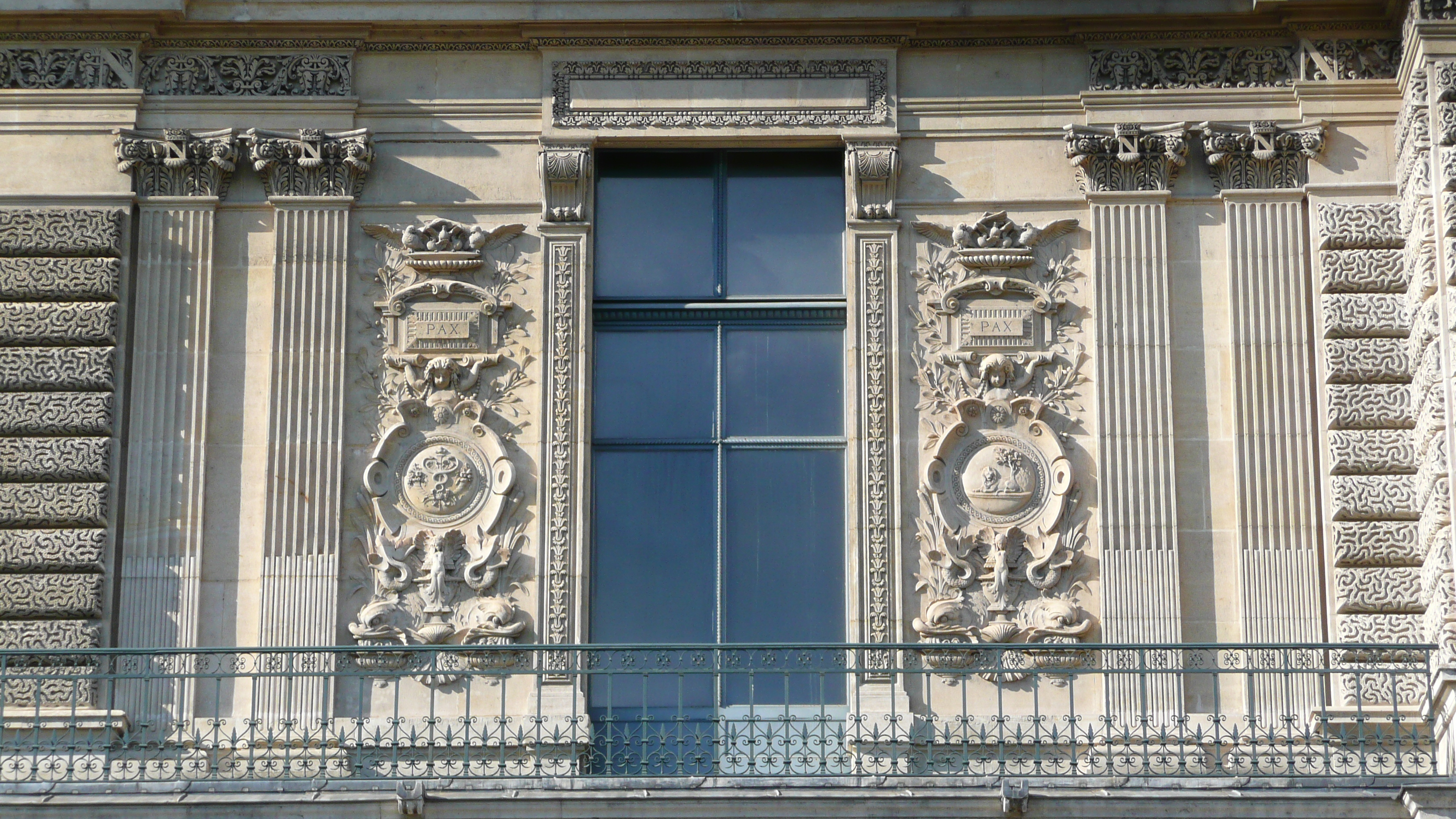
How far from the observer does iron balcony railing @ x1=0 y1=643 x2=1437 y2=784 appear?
47.9ft

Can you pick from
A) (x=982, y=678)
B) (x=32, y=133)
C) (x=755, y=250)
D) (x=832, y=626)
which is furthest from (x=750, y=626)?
(x=32, y=133)

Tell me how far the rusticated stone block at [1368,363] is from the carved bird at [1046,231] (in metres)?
1.99

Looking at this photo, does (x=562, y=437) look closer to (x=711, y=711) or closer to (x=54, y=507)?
(x=711, y=711)

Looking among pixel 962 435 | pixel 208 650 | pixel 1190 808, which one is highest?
pixel 962 435

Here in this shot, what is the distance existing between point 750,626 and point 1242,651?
10.9 feet

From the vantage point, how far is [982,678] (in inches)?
606

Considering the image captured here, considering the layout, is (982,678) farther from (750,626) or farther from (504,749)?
(504,749)

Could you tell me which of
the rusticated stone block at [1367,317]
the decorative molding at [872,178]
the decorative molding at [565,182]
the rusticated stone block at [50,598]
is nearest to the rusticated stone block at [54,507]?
the rusticated stone block at [50,598]

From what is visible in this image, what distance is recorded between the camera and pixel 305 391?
15992mm

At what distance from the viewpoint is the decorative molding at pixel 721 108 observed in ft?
54.3

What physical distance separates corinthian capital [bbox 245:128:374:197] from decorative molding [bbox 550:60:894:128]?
1456 millimetres

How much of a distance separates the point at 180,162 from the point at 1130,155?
669 cm

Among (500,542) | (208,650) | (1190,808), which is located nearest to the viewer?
(1190,808)

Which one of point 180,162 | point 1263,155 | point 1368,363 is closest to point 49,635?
point 180,162
